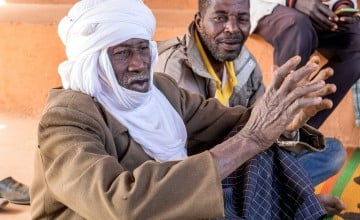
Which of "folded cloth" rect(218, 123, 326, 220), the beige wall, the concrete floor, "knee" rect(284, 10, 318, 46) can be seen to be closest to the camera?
"folded cloth" rect(218, 123, 326, 220)

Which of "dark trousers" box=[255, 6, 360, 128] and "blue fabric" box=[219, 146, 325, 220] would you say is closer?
"blue fabric" box=[219, 146, 325, 220]

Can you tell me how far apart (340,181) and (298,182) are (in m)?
1.58

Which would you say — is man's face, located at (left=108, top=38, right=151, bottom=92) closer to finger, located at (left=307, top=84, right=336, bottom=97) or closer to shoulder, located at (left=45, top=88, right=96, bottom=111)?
shoulder, located at (left=45, top=88, right=96, bottom=111)

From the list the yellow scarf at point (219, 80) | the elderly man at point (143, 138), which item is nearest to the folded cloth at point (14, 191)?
the yellow scarf at point (219, 80)

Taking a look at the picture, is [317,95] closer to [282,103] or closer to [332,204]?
[282,103]

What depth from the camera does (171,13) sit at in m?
4.49

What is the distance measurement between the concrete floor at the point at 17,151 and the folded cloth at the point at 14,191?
40 mm

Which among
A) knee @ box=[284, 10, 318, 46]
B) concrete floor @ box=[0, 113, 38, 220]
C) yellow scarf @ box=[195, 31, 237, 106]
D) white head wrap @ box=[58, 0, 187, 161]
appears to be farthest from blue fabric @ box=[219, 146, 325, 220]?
knee @ box=[284, 10, 318, 46]

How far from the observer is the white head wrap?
1852mm

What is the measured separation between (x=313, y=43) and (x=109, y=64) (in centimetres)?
192

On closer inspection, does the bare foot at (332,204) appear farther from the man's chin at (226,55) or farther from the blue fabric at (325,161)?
the man's chin at (226,55)

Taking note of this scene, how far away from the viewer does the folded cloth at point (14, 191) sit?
3.05 metres

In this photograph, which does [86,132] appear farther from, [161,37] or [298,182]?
[161,37]

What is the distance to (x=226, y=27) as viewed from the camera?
2.71 m
